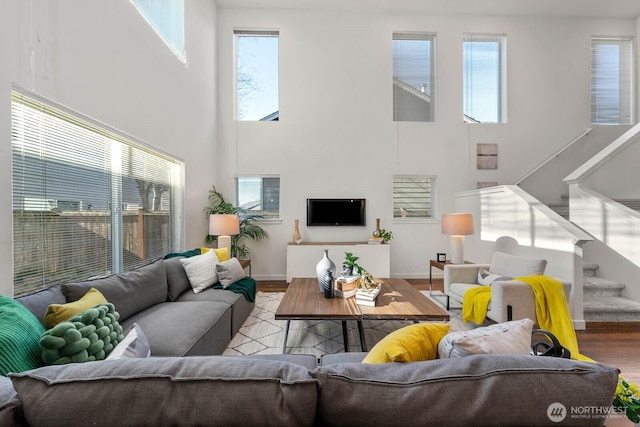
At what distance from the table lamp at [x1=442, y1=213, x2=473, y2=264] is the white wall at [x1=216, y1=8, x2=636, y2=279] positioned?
4.49 feet

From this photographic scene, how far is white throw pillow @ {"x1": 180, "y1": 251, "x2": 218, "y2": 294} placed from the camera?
2.95m

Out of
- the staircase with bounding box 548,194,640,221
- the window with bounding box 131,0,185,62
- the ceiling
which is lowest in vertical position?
the staircase with bounding box 548,194,640,221

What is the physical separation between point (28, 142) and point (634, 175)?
6.58 m

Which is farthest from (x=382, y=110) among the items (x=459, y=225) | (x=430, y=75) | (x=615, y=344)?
(x=615, y=344)

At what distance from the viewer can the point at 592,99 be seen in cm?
573

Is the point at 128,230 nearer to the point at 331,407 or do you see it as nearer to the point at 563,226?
the point at 331,407

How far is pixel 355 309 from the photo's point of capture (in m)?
2.37

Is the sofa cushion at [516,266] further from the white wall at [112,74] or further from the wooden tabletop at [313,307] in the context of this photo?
the white wall at [112,74]

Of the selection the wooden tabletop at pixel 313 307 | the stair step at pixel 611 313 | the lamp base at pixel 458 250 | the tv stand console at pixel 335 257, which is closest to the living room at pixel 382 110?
Result: the tv stand console at pixel 335 257

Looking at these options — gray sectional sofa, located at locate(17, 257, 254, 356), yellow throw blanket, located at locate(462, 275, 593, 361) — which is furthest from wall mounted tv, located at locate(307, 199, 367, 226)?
yellow throw blanket, located at locate(462, 275, 593, 361)

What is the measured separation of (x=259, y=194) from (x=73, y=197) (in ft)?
11.2

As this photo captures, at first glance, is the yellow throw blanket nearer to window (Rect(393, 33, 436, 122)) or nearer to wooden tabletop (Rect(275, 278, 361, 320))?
wooden tabletop (Rect(275, 278, 361, 320))

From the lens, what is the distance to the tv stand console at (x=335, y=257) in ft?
16.3

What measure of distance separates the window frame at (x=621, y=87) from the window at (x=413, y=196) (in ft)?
11.5
